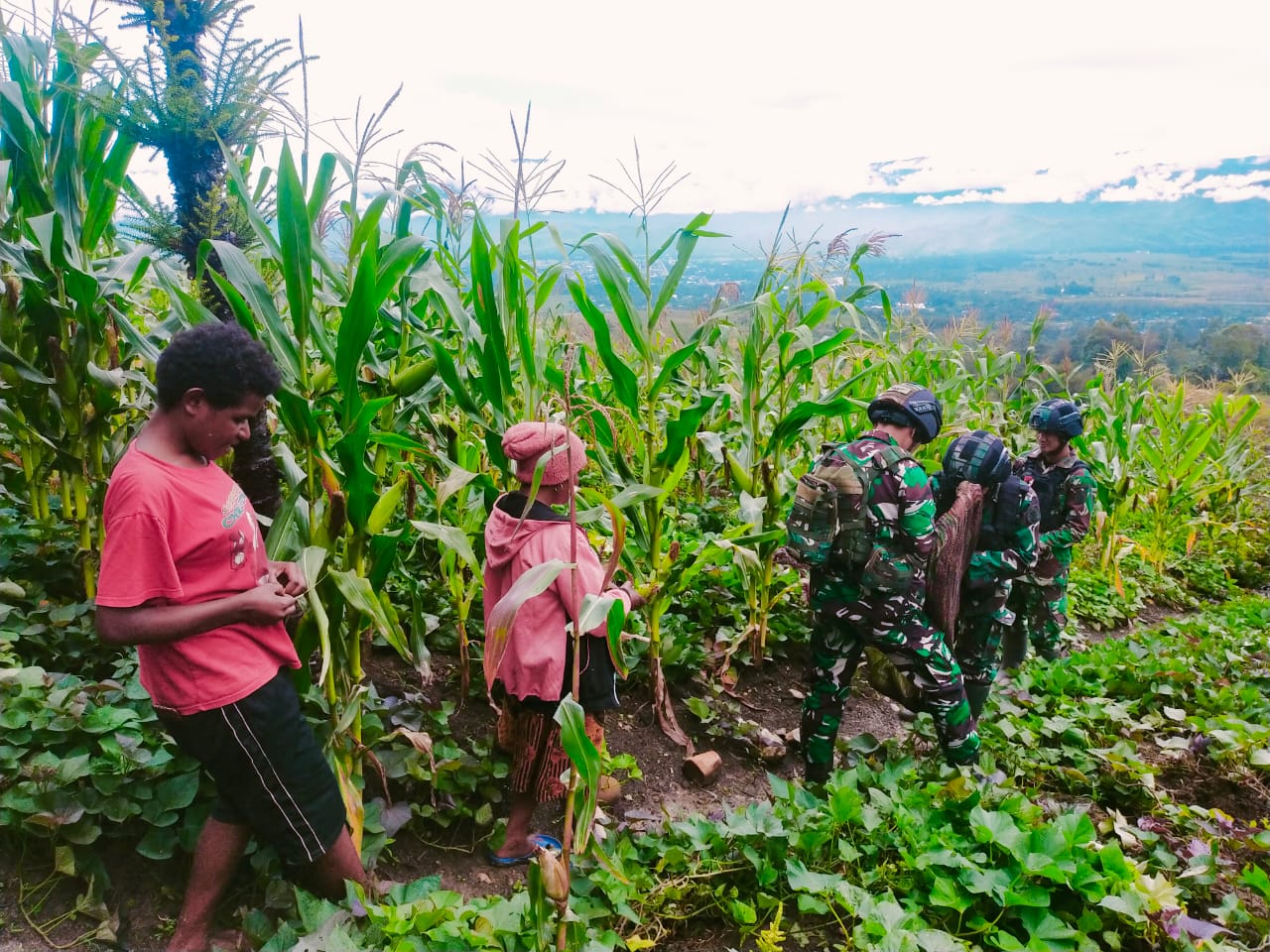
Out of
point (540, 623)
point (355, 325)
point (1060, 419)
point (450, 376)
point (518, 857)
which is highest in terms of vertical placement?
point (355, 325)

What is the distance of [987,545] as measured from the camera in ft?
11.6

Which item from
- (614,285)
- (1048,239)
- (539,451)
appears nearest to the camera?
(539,451)

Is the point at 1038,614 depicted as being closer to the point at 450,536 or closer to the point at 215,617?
the point at 450,536

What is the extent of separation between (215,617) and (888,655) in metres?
2.50

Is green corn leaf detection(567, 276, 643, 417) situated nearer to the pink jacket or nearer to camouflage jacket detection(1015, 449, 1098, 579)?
the pink jacket

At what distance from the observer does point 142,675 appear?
1.84m

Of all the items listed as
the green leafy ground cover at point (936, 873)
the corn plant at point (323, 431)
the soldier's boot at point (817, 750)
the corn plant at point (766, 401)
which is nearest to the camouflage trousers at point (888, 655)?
the soldier's boot at point (817, 750)

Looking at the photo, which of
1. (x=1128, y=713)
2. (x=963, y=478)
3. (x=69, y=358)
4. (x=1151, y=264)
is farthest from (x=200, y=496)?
(x=1151, y=264)

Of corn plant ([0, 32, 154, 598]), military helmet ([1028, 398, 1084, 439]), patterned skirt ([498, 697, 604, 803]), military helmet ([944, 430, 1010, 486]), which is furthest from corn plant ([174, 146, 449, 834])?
military helmet ([1028, 398, 1084, 439])

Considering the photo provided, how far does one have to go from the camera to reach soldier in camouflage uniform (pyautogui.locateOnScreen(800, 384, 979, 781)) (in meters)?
2.91

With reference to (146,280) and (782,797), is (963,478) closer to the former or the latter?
(782,797)

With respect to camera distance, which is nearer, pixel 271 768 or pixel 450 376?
pixel 271 768

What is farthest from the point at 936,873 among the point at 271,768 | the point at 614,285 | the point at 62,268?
the point at 62,268

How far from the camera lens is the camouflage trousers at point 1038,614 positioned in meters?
4.18
